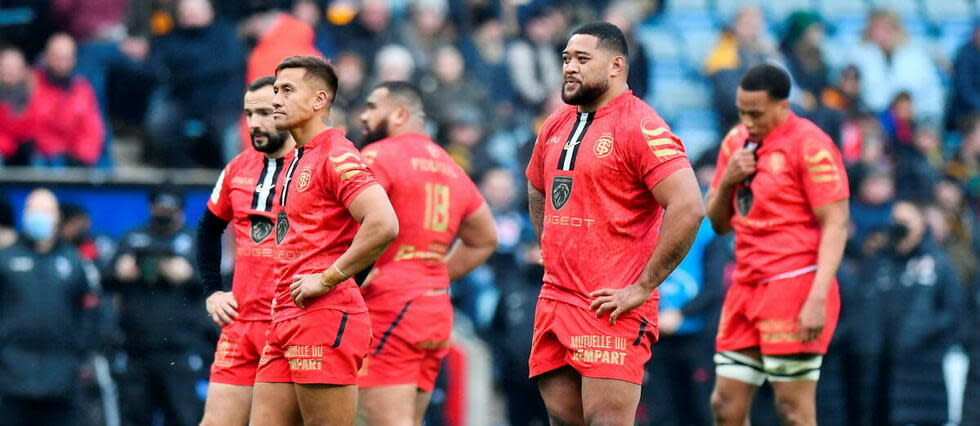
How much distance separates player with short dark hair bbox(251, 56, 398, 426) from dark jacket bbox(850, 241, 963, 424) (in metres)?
8.62

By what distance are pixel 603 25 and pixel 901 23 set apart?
14717 millimetres

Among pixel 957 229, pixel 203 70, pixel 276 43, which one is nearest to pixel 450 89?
pixel 276 43

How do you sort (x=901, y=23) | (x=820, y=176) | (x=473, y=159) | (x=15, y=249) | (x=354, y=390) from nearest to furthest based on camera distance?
(x=354, y=390)
(x=820, y=176)
(x=15, y=249)
(x=473, y=159)
(x=901, y=23)

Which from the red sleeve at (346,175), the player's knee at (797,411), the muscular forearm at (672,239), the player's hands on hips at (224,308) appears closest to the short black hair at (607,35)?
the muscular forearm at (672,239)

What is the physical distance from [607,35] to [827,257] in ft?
7.43

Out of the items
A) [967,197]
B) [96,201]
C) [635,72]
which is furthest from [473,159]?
[967,197]

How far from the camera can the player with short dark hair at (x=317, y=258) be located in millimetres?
7660

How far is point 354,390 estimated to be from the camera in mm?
7875

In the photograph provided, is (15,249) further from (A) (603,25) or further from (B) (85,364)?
(A) (603,25)

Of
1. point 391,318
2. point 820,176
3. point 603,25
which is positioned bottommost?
point 391,318

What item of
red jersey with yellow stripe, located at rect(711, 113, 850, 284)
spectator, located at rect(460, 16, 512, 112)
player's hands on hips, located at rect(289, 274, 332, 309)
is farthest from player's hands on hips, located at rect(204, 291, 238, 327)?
spectator, located at rect(460, 16, 512, 112)

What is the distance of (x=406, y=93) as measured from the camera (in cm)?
998

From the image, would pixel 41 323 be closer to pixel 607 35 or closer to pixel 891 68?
pixel 607 35

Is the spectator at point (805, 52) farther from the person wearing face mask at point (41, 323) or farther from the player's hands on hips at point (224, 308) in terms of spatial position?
the player's hands on hips at point (224, 308)
